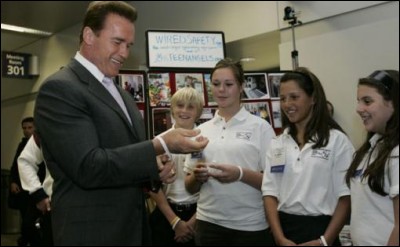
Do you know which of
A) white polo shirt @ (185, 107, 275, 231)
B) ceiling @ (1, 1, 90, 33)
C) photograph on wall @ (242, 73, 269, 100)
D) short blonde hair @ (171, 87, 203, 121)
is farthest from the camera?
ceiling @ (1, 1, 90, 33)

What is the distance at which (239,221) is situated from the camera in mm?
2059

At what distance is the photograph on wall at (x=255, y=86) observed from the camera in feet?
10.4

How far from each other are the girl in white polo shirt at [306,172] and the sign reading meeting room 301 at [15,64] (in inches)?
259

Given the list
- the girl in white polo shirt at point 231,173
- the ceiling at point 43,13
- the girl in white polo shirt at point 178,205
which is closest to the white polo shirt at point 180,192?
the girl in white polo shirt at point 178,205

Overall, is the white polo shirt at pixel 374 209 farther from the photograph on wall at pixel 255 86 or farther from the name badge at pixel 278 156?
the photograph on wall at pixel 255 86

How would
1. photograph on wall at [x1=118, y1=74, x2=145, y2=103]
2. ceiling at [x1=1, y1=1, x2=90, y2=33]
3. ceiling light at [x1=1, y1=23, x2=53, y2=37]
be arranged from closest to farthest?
photograph on wall at [x1=118, y1=74, x2=145, y2=103]
ceiling at [x1=1, y1=1, x2=90, y2=33]
ceiling light at [x1=1, y1=23, x2=53, y2=37]

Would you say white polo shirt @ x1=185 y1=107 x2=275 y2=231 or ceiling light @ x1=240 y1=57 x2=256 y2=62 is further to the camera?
ceiling light @ x1=240 y1=57 x2=256 y2=62

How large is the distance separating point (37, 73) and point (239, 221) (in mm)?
6940

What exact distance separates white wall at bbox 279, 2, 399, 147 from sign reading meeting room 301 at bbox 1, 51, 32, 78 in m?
5.19

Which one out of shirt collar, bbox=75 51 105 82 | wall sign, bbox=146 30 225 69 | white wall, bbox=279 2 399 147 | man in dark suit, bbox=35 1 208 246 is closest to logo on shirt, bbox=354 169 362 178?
man in dark suit, bbox=35 1 208 246

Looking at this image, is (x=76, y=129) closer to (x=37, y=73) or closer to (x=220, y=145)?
(x=220, y=145)

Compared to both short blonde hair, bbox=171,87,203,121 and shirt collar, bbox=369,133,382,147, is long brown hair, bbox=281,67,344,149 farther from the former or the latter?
short blonde hair, bbox=171,87,203,121

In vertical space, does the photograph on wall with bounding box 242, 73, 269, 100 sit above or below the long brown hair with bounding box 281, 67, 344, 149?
above

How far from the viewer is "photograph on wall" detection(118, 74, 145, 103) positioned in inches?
115
